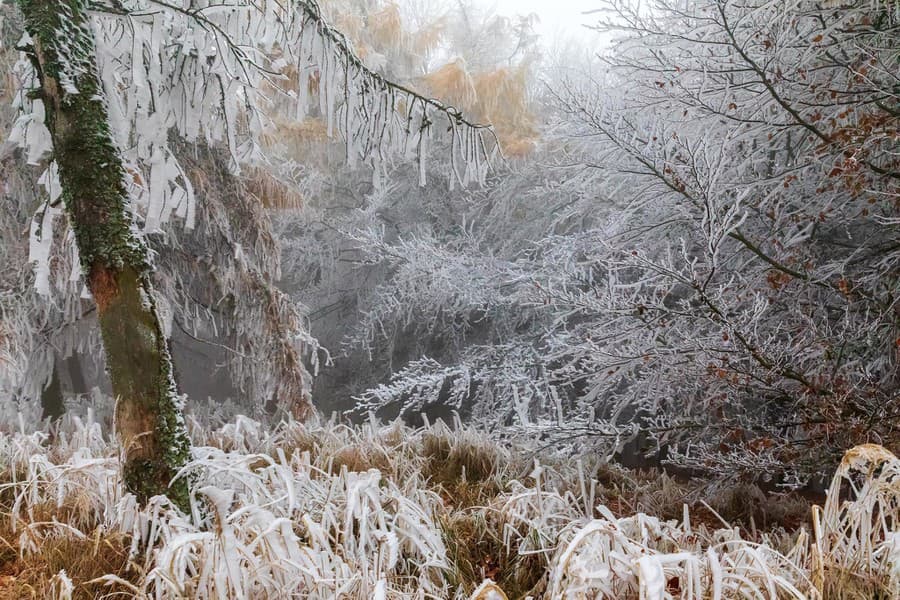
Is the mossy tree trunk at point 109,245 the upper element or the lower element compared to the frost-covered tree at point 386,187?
lower

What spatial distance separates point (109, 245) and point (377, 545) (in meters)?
1.21

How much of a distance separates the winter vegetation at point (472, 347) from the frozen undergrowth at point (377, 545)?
0.5 inches

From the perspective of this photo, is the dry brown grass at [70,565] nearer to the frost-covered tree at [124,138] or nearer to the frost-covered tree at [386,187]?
the frost-covered tree at [124,138]

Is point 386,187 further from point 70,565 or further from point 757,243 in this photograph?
point 70,565

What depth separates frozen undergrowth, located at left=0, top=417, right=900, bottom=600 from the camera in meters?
1.35

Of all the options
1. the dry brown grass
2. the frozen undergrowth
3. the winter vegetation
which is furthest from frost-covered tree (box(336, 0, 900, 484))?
the dry brown grass

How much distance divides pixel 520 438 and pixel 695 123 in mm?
2241

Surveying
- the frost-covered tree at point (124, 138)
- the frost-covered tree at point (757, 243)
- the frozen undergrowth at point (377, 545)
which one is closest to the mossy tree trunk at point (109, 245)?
the frost-covered tree at point (124, 138)

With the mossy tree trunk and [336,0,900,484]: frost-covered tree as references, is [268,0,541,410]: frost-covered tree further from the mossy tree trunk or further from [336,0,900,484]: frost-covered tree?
the mossy tree trunk

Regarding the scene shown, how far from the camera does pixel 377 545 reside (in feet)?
5.63

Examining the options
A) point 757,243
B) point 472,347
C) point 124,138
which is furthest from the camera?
point 472,347

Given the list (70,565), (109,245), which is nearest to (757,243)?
(109,245)

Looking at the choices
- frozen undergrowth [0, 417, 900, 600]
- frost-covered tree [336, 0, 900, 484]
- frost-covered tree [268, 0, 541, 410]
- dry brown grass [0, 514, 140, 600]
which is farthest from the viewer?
frost-covered tree [268, 0, 541, 410]

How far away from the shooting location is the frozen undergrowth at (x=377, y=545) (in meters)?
1.35
